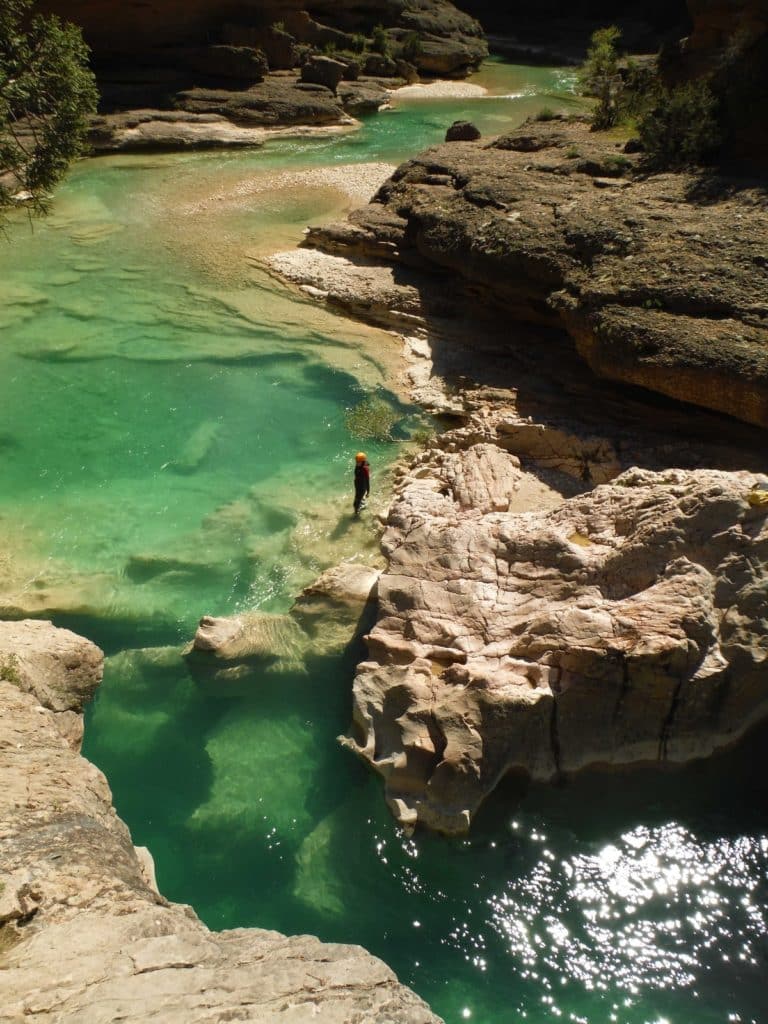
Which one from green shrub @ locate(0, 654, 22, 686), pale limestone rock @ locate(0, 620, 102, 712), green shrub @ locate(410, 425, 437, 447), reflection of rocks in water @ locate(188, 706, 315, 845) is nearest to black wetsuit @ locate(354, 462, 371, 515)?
green shrub @ locate(410, 425, 437, 447)

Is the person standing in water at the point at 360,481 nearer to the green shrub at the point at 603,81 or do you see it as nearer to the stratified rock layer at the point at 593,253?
the stratified rock layer at the point at 593,253

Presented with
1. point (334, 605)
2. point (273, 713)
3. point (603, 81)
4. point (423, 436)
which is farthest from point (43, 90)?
point (603, 81)

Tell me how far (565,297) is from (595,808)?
27.7ft

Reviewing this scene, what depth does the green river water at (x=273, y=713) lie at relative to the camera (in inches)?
306

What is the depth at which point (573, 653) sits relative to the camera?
28.9ft

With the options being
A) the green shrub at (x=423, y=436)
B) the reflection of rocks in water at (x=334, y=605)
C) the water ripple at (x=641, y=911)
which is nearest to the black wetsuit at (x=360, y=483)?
the reflection of rocks in water at (x=334, y=605)

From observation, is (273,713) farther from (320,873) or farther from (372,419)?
(372,419)

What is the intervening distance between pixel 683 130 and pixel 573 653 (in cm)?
1317

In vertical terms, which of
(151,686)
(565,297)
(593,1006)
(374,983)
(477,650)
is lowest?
(593,1006)

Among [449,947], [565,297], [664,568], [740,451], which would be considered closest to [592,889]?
[449,947]

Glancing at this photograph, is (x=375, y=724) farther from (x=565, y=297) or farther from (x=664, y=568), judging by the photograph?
(x=565, y=297)

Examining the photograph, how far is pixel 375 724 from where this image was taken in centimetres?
920

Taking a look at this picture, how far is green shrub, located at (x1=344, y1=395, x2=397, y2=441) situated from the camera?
14227 mm

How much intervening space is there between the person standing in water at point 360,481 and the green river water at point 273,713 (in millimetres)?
282
